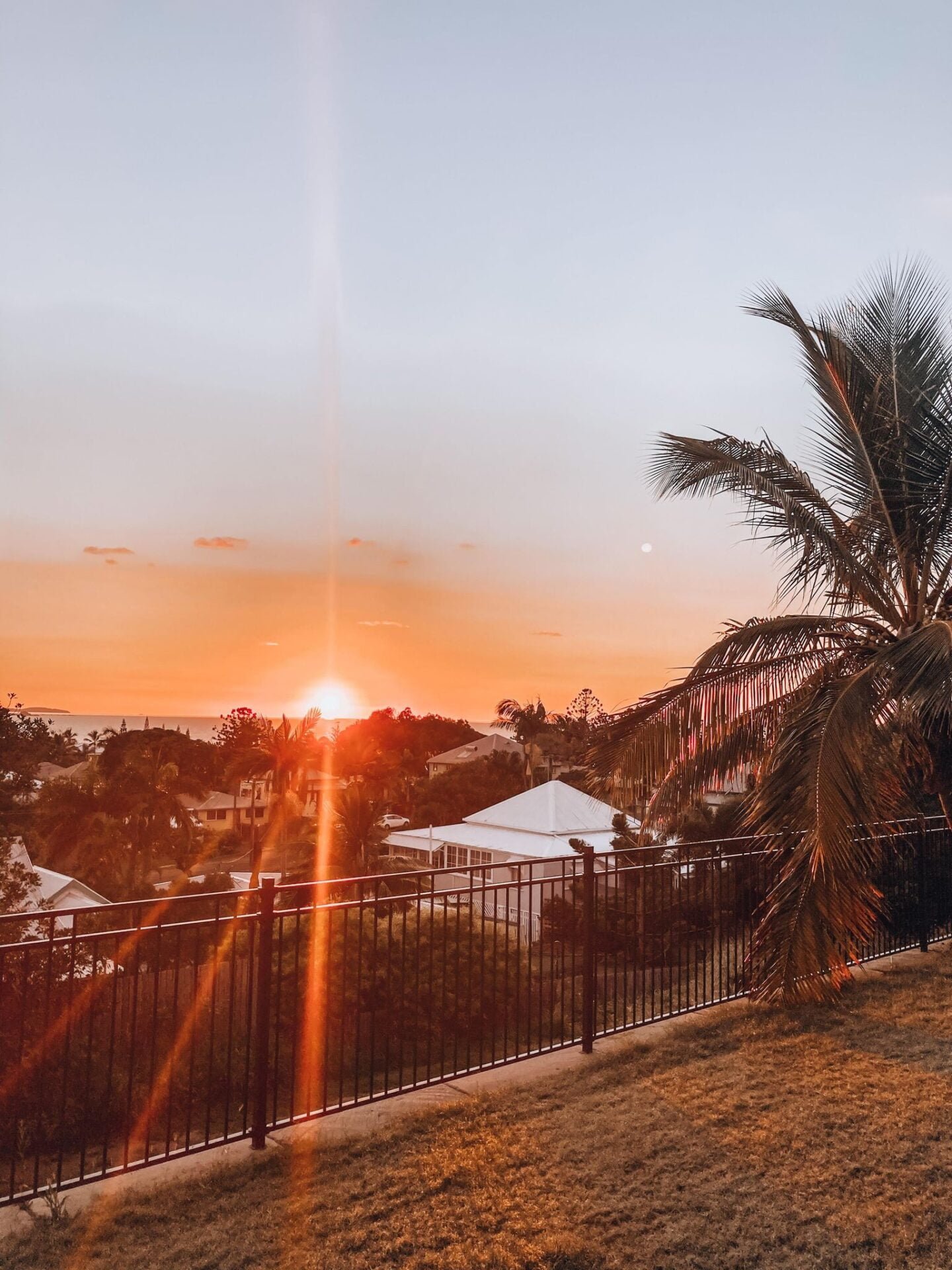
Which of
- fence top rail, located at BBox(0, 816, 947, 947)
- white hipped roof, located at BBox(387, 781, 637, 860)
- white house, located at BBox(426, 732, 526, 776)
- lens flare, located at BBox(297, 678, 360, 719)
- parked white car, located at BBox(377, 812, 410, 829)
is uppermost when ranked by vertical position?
lens flare, located at BBox(297, 678, 360, 719)

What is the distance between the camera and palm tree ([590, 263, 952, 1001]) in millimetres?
6457

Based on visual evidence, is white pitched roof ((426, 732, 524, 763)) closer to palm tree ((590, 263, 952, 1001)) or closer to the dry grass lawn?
palm tree ((590, 263, 952, 1001))

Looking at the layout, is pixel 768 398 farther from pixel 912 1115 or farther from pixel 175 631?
pixel 175 631

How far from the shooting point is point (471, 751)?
74.2 meters

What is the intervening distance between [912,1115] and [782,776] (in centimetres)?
225

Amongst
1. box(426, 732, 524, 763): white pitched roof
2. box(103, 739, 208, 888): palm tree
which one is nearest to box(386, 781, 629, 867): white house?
box(103, 739, 208, 888): palm tree

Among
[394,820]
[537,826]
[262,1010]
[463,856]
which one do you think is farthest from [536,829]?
[394,820]

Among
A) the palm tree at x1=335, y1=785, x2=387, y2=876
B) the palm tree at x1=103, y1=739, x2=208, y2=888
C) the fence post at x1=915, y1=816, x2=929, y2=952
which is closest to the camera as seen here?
the fence post at x1=915, y1=816, x2=929, y2=952

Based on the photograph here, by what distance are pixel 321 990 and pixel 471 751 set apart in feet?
205

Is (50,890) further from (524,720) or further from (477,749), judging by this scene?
(477,749)

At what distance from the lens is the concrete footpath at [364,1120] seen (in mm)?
4164

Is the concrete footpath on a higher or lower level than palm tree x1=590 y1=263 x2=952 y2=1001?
lower

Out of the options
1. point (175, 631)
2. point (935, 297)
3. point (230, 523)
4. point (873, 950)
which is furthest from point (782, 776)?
point (175, 631)

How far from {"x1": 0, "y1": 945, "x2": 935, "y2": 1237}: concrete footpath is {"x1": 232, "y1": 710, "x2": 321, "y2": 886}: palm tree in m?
42.2
